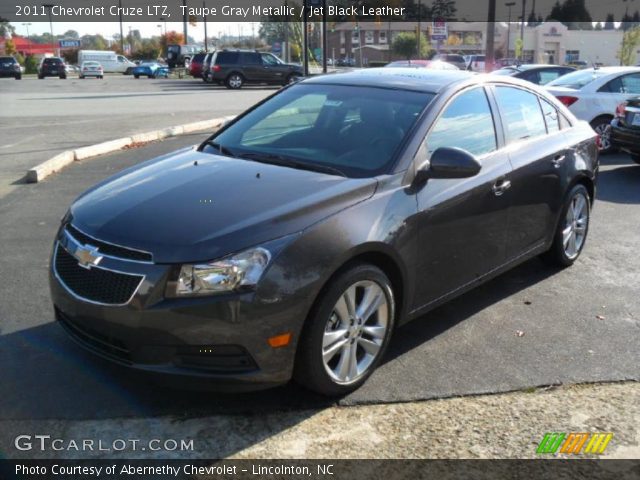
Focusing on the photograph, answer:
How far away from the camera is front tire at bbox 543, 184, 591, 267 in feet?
17.9

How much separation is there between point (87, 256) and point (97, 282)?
0.15 metres

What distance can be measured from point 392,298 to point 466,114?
150cm

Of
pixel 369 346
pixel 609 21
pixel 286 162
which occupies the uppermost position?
pixel 609 21

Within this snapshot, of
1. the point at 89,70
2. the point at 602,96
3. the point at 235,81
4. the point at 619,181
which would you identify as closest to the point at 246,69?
the point at 235,81

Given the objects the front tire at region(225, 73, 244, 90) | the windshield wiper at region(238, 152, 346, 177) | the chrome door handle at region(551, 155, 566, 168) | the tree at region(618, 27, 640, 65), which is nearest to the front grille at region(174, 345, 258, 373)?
the windshield wiper at region(238, 152, 346, 177)

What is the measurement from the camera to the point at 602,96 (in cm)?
1146

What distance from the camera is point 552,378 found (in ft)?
12.6

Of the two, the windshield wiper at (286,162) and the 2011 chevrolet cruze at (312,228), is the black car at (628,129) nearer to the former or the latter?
the 2011 chevrolet cruze at (312,228)

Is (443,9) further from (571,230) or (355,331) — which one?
(355,331)

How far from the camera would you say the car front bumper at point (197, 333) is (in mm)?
3016

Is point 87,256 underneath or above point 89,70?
underneath

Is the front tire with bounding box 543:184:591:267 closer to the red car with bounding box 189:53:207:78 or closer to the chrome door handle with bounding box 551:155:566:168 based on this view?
the chrome door handle with bounding box 551:155:566:168

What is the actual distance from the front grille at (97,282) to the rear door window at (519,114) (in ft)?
9.63

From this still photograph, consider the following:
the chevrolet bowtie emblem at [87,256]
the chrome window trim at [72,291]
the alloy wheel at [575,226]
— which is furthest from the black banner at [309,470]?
the alloy wheel at [575,226]
